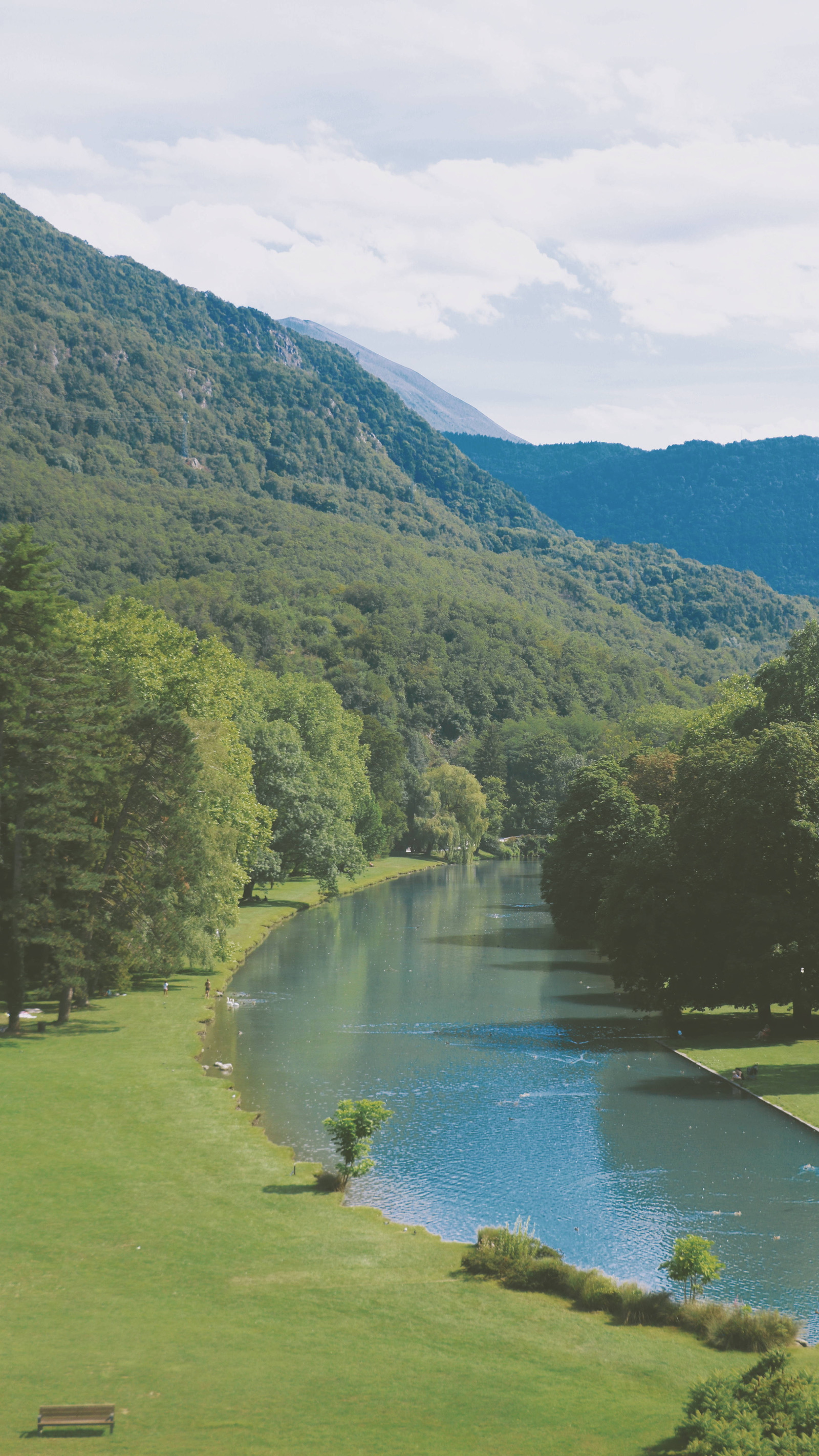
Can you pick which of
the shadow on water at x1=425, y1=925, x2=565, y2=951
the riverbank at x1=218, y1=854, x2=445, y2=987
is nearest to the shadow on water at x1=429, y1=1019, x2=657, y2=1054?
the riverbank at x1=218, y1=854, x2=445, y2=987

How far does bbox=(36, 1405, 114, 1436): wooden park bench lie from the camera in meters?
15.8

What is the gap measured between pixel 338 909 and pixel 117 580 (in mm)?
117155

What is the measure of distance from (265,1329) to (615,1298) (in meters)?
7.13

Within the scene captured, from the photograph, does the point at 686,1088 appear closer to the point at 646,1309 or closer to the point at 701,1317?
the point at 646,1309

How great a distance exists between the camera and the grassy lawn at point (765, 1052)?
38.8 meters

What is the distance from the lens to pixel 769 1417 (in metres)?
15.3

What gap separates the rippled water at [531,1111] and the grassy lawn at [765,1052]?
3.29ft

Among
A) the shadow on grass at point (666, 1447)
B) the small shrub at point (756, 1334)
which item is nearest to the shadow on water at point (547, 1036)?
the small shrub at point (756, 1334)

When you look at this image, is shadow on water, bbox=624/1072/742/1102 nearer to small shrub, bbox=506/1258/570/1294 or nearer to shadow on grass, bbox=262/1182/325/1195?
shadow on grass, bbox=262/1182/325/1195

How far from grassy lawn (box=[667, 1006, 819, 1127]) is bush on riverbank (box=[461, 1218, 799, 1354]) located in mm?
14719

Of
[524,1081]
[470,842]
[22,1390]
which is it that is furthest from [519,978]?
[470,842]

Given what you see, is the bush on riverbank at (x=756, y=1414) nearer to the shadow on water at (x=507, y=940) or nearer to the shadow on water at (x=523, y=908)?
the shadow on water at (x=507, y=940)

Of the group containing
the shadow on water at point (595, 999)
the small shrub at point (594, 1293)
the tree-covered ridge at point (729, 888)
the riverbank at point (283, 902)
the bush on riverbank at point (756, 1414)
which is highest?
the tree-covered ridge at point (729, 888)

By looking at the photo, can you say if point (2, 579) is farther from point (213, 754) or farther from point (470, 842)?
point (470, 842)
